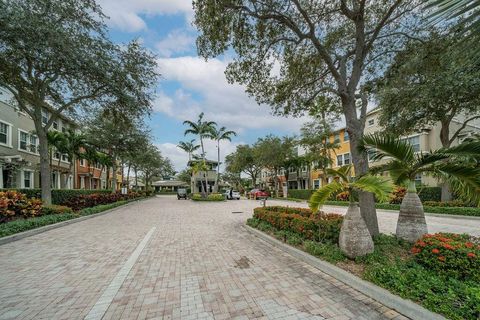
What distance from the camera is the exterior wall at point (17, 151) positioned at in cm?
1675

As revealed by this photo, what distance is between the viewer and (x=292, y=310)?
3590 millimetres

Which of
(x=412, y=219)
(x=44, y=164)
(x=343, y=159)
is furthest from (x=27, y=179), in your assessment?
(x=343, y=159)

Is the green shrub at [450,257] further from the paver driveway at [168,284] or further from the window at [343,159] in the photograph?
the window at [343,159]

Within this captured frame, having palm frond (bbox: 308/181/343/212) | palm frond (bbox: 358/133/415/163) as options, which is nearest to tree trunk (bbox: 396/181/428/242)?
palm frond (bbox: 358/133/415/163)

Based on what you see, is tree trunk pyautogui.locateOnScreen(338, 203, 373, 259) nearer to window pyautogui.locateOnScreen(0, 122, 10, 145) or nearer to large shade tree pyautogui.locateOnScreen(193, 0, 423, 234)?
large shade tree pyautogui.locateOnScreen(193, 0, 423, 234)

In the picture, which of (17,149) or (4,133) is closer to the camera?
(4,133)

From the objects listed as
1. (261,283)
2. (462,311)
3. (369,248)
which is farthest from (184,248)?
(462,311)

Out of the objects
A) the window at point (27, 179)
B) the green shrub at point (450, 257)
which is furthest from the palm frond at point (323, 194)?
the window at point (27, 179)

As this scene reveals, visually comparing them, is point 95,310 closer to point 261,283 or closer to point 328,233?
point 261,283

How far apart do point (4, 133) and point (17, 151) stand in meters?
1.62

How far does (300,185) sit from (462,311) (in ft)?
142

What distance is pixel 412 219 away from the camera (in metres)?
5.70

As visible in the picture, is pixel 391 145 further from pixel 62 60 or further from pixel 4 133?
pixel 4 133

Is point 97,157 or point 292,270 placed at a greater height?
point 97,157
